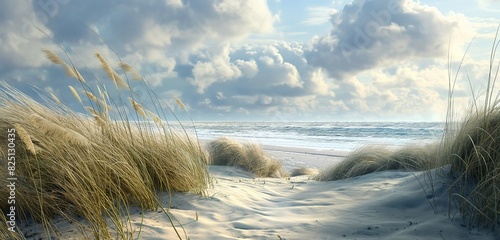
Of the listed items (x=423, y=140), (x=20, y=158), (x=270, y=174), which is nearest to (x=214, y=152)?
(x=270, y=174)

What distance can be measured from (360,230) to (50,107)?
2919 millimetres

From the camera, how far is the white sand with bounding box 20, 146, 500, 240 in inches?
105

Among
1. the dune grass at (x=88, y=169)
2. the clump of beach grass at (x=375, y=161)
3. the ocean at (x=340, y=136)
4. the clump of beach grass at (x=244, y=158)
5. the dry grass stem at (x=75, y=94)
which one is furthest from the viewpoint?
the ocean at (x=340, y=136)

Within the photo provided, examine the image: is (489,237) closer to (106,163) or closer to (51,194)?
(106,163)

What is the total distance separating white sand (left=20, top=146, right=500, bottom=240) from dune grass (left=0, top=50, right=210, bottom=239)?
14 cm

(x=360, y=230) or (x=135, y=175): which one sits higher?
(x=135, y=175)

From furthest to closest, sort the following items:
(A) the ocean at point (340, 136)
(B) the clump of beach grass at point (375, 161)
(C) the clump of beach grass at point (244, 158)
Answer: (A) the ocean at point (340, 136) < (C) the clump of beach grass at point (244, 158) < (B) the clump of beach grass at point (375, 161)

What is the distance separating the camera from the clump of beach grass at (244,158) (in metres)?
7.59

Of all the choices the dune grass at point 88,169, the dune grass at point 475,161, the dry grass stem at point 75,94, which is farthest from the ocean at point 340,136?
the dry grass stem at point 75,94

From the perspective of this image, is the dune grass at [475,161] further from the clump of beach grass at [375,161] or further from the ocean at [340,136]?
the ocean at [340,136]

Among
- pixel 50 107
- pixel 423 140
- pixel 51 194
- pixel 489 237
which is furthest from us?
pixel 423 140

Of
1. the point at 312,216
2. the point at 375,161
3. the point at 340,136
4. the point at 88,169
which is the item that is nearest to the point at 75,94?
the point at 88,169

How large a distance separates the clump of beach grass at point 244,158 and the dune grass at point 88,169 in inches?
149

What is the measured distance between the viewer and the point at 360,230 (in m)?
2.86
